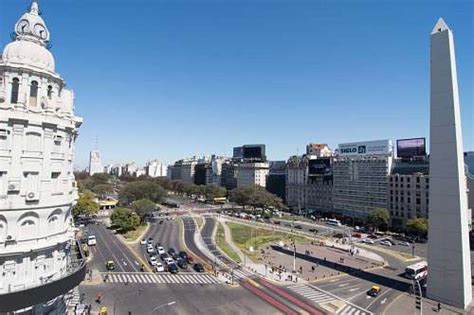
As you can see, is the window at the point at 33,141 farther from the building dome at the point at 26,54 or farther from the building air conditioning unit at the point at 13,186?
the building dome at the point at 26,54

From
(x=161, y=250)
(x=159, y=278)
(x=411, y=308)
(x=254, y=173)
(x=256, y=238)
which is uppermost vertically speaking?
(x=254, y=173)

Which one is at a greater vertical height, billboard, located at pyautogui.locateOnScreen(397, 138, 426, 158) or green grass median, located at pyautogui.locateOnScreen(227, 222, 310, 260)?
billboard, located at pyautogui.locateOnScreen(397, 138, 426, 158)

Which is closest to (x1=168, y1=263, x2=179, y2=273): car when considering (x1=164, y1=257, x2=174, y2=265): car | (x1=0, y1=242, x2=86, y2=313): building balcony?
(x1=164, y1=257, x2=174, y2=265): car

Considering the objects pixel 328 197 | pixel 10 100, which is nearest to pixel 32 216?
pixel 10 100

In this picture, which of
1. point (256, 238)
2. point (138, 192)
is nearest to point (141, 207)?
point (138, 192)

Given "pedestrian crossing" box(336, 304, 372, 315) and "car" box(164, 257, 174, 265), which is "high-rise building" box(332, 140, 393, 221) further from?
"car" box(164, 257, 174, 265)

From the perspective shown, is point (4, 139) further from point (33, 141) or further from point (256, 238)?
point (256, 238)
